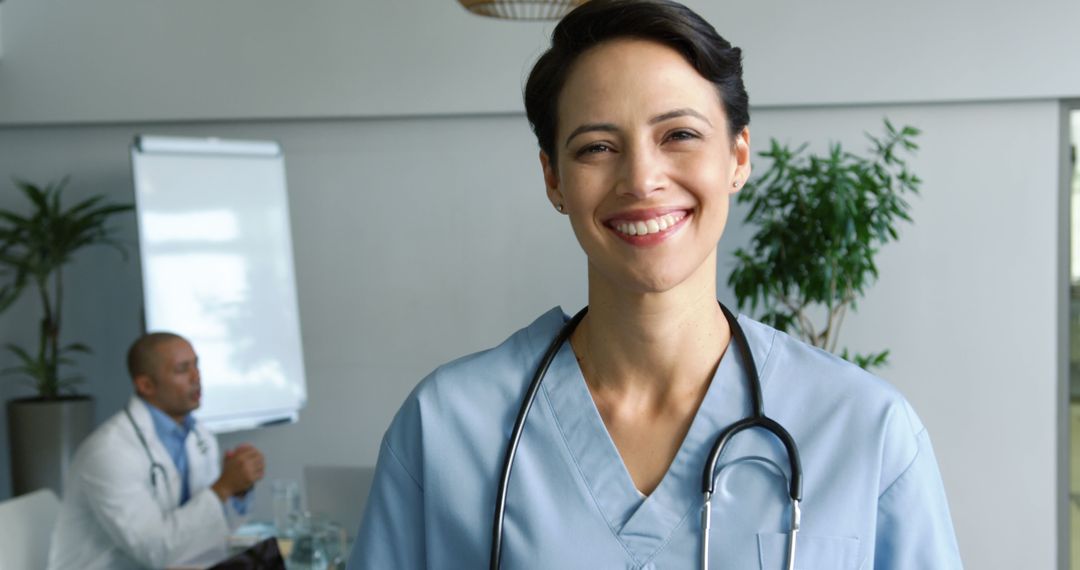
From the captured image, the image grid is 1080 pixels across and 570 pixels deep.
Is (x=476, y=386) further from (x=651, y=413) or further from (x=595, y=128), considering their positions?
(x=595, y=128)

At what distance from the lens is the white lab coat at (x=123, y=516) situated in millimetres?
3551

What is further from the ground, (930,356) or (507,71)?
(507,71)

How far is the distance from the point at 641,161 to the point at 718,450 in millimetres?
285

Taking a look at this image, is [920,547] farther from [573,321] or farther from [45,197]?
[45,197]

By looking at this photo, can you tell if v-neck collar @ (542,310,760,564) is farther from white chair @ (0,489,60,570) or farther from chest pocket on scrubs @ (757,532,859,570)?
white chair @ (0,489,60,570)

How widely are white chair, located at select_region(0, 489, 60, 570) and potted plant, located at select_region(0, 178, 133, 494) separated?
5.28ft

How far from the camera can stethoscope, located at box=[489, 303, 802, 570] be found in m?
1.06

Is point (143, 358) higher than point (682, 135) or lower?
lower

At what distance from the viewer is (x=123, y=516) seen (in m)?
3.55

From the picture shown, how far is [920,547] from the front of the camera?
1.06 meters

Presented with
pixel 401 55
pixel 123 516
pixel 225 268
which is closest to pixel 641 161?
pixel 123 516

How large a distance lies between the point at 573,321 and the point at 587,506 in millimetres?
221

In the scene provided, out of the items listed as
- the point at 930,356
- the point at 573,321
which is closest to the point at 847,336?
the point at 930,356

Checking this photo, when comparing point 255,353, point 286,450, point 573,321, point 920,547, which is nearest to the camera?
point 920,547
